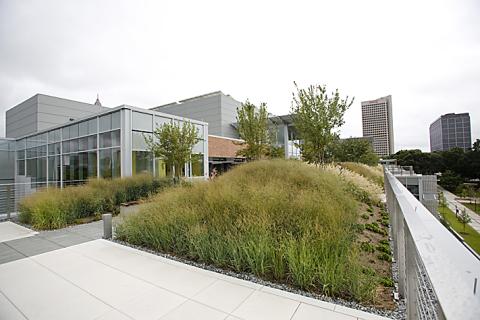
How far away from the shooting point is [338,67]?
1026cm

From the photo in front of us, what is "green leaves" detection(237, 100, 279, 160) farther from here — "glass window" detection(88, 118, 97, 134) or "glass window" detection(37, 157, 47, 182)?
"glass window" detection(37, 157, 47, 182)

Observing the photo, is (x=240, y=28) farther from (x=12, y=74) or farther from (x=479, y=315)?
(x=479, y=315)

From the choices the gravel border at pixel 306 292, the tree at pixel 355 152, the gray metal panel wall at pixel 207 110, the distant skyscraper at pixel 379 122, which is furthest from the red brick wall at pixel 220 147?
the distant skyscraper at pixel 379 122

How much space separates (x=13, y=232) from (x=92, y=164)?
6859 millimetres

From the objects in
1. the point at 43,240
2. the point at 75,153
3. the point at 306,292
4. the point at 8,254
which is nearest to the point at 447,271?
the point at 306,292

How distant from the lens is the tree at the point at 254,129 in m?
12.7

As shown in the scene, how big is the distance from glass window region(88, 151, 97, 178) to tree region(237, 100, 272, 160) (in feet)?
27.2

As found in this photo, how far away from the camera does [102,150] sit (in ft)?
41.6

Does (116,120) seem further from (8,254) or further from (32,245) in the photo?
(8,254)

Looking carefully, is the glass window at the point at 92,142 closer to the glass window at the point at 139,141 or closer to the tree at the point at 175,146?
the glass window at the point at 139,141

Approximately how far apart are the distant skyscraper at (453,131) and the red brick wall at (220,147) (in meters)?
14.5

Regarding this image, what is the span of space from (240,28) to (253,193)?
22.1 feet

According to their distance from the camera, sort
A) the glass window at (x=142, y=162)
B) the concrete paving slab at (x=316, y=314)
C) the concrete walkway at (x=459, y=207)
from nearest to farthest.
Answer: the concrete paving slab at (x=316, y=314)
the concrete walkway at (x=459, y=207)
the glass window at (x=142, y=162)

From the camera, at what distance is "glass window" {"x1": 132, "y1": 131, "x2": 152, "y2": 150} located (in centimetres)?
1230
